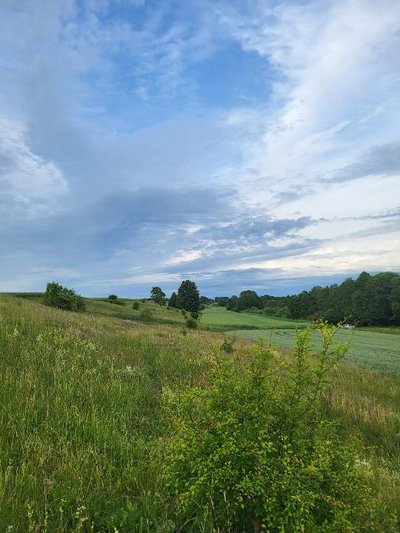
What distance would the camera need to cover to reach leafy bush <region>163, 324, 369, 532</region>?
3.34 metres

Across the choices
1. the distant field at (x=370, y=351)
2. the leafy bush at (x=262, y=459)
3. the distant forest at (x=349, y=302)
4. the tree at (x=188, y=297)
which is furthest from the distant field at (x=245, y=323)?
the leafy bush at (x=262, y=459)

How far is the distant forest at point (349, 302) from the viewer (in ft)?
386

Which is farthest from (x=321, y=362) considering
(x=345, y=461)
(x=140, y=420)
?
(x=140, y=420)

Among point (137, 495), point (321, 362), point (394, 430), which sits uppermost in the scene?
point (321, 362)

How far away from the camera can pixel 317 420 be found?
4.18 metres

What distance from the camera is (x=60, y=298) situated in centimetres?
5300

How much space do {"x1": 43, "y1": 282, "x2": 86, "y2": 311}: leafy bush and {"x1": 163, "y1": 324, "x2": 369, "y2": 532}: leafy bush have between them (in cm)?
5166

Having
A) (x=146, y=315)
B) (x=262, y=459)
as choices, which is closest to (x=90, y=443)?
(x=262, y=459)

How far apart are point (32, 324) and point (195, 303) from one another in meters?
118

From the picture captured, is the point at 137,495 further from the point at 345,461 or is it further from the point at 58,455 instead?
the point at 345,461

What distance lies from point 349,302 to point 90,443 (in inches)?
5382

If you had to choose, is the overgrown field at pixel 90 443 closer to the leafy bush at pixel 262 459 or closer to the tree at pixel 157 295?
the leafy bush at pixel 262 459

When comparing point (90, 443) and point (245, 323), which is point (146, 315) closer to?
point (245, 323)

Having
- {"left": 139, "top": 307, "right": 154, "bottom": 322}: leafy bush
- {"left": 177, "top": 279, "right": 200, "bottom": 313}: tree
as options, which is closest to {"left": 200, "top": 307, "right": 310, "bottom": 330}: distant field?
{"left": 139, "top": 307, "right": 154, "bottom": 322}: leafy bush
